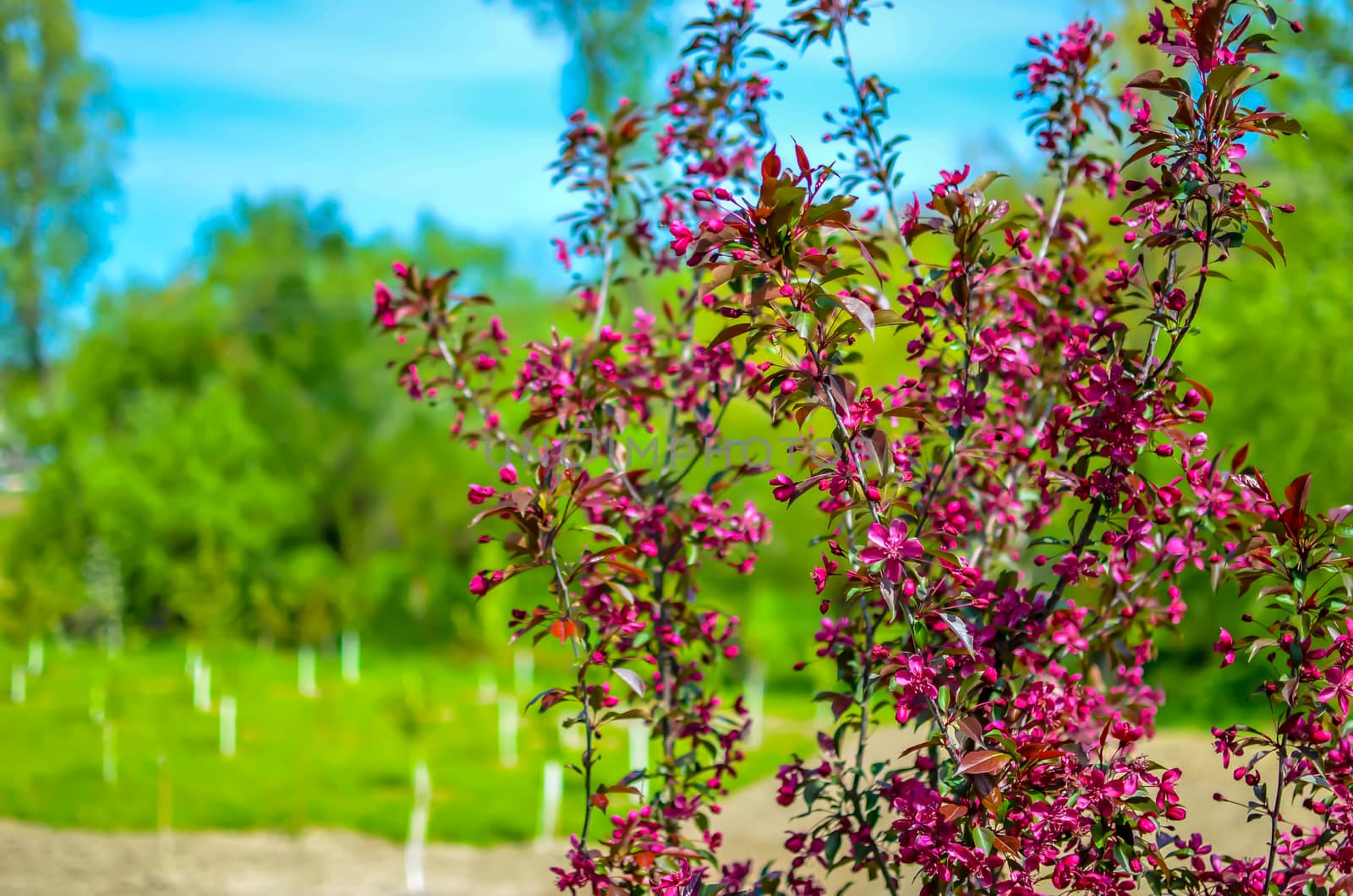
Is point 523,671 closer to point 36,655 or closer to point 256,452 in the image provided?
point 256,452

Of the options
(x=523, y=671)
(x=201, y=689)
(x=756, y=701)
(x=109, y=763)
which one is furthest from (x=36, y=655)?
(x=756, y=701)

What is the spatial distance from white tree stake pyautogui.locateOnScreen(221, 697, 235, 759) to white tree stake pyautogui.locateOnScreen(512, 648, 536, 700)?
3095 mm

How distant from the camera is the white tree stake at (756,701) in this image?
9.07 metres

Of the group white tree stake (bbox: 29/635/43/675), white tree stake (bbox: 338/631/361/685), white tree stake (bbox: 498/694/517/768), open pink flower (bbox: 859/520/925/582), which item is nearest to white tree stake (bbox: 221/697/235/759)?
white tree stake (bbox: 498/694/517/768)

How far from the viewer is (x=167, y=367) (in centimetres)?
1480

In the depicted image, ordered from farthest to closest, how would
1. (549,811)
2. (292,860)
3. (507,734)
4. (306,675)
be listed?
1. (306,675)
2. (507,734)
3. (549,811)
4. (292,860)

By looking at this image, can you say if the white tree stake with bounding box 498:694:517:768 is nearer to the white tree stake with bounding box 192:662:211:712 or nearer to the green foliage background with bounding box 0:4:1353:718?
the white tree stake with bounding box 192:662:211:712

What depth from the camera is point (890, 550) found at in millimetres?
1878

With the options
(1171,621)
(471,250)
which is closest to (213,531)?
(471,250)

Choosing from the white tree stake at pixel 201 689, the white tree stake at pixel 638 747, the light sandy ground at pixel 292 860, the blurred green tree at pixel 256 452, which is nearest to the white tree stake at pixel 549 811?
the light sandy ground at pixel 292 860

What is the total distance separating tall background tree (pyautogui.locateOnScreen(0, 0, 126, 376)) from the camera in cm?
1712

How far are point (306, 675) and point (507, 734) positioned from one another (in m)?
3.44

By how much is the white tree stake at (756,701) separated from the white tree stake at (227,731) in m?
3.71

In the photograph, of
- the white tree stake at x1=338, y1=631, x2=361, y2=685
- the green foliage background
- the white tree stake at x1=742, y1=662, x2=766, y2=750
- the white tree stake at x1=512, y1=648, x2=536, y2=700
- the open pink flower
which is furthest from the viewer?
the white tree stake at x1=338, y1=631, x2=361, y2=685
